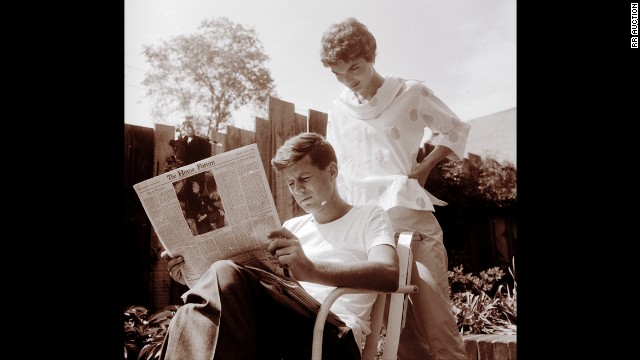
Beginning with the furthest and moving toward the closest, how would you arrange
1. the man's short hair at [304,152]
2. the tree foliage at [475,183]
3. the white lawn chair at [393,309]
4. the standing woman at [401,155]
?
the tree foliage at [475,183] < the standing woman at [401,155] < the man's short hair at [304,152] < the white lawn chair at [393,309]

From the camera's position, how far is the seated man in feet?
3.92

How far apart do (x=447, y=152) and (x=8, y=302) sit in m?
1.52

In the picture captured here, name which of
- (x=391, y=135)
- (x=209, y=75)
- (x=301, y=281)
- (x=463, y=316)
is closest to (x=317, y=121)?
(x=209, y=75)

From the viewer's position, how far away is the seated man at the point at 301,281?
1.20 metres

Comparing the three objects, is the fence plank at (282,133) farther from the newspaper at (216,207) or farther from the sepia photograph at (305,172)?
the newspaper at (216,207)

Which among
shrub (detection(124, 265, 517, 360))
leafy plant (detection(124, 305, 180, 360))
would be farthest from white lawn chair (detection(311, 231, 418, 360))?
leafy plant (detection(124, 305, 180, 360))

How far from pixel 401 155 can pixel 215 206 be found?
78 centimetres

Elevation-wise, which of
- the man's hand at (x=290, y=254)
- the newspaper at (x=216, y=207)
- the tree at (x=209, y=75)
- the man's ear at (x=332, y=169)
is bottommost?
the man's hand at (x=290, y=254)

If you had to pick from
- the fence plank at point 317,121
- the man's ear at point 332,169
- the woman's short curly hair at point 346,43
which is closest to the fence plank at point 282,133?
the fence plank at point 317,121

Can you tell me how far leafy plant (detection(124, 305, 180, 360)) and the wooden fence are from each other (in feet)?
0.58

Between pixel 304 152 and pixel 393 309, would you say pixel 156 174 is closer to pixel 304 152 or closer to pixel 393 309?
pixel 304 152

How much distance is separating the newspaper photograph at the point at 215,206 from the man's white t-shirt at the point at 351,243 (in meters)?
0.21

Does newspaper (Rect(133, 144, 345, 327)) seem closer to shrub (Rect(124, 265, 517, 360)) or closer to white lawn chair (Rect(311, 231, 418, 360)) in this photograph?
white lawn chair (Rect(311, 231, 418, 360))
